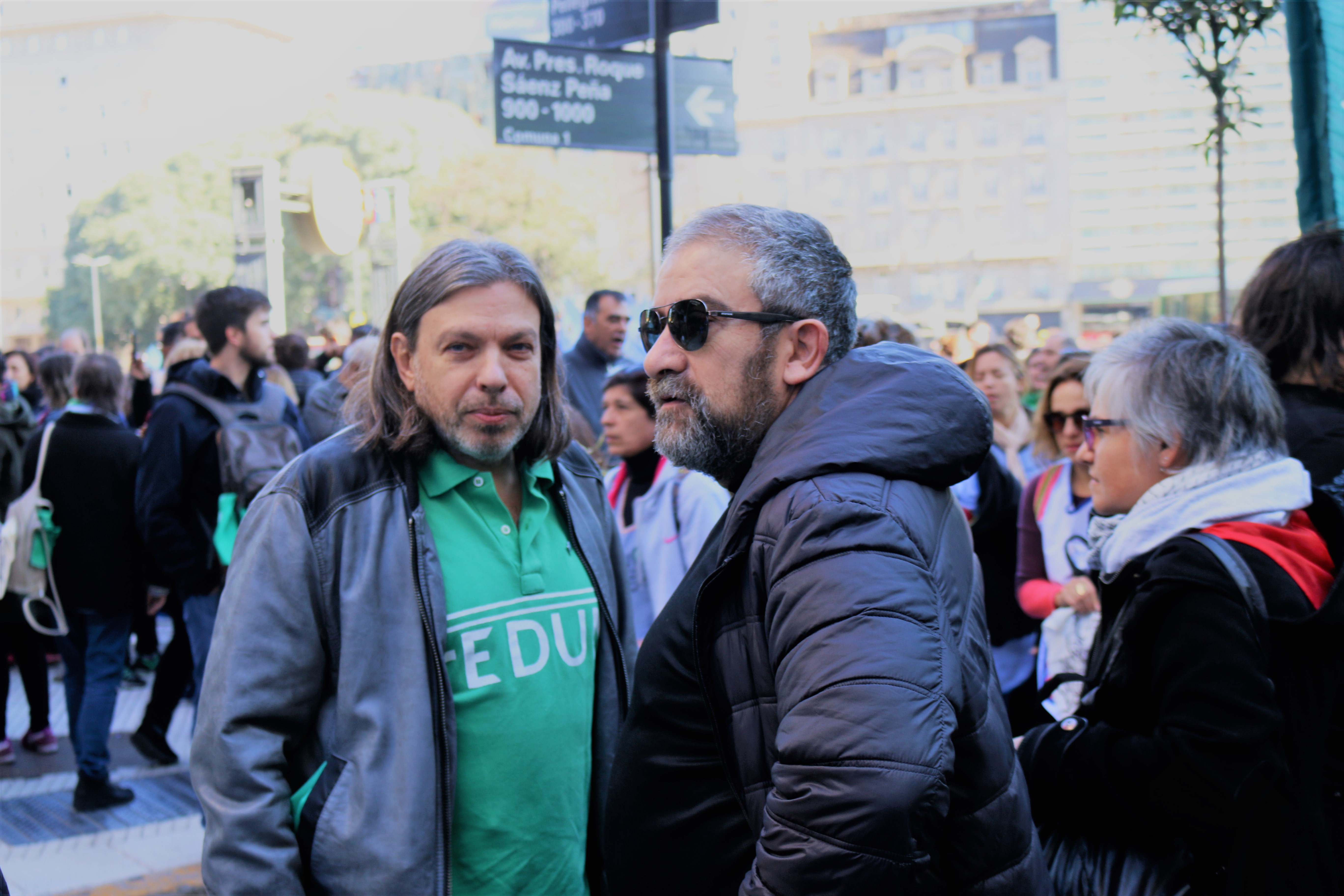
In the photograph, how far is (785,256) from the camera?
1.77 meters

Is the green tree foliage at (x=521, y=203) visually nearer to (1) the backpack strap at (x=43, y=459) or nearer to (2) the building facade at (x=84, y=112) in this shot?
Answer: (2) the building facade at (x=84, y=112)

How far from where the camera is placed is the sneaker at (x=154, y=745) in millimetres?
6109

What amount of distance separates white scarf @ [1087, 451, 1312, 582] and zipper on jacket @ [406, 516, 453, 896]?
1.33 m

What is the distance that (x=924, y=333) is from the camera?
5256cm

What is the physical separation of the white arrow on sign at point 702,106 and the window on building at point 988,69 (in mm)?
76741

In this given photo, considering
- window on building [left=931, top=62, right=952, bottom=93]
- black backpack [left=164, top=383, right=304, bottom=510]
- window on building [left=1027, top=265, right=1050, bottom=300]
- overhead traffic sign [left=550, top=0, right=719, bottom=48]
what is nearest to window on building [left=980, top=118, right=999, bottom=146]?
window on building [left=931, top=62, right=952, bottom=93]

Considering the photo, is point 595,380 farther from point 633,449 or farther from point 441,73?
point 441,73

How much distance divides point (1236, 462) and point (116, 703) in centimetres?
701

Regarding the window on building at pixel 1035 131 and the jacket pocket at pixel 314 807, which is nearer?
the jacket pocket at pixel 314 807

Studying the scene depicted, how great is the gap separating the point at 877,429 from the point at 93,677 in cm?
529

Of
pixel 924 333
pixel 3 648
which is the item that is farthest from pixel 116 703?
pixel 924 333

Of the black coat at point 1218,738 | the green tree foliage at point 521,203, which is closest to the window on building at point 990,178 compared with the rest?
the green tree foliage at point 521,203

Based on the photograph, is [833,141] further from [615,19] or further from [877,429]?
[877,429]

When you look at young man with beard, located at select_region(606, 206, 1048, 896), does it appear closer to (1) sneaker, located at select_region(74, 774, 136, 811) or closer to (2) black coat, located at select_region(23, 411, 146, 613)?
(1) sneaker, located at select_region(74, 774, 136, 811)
